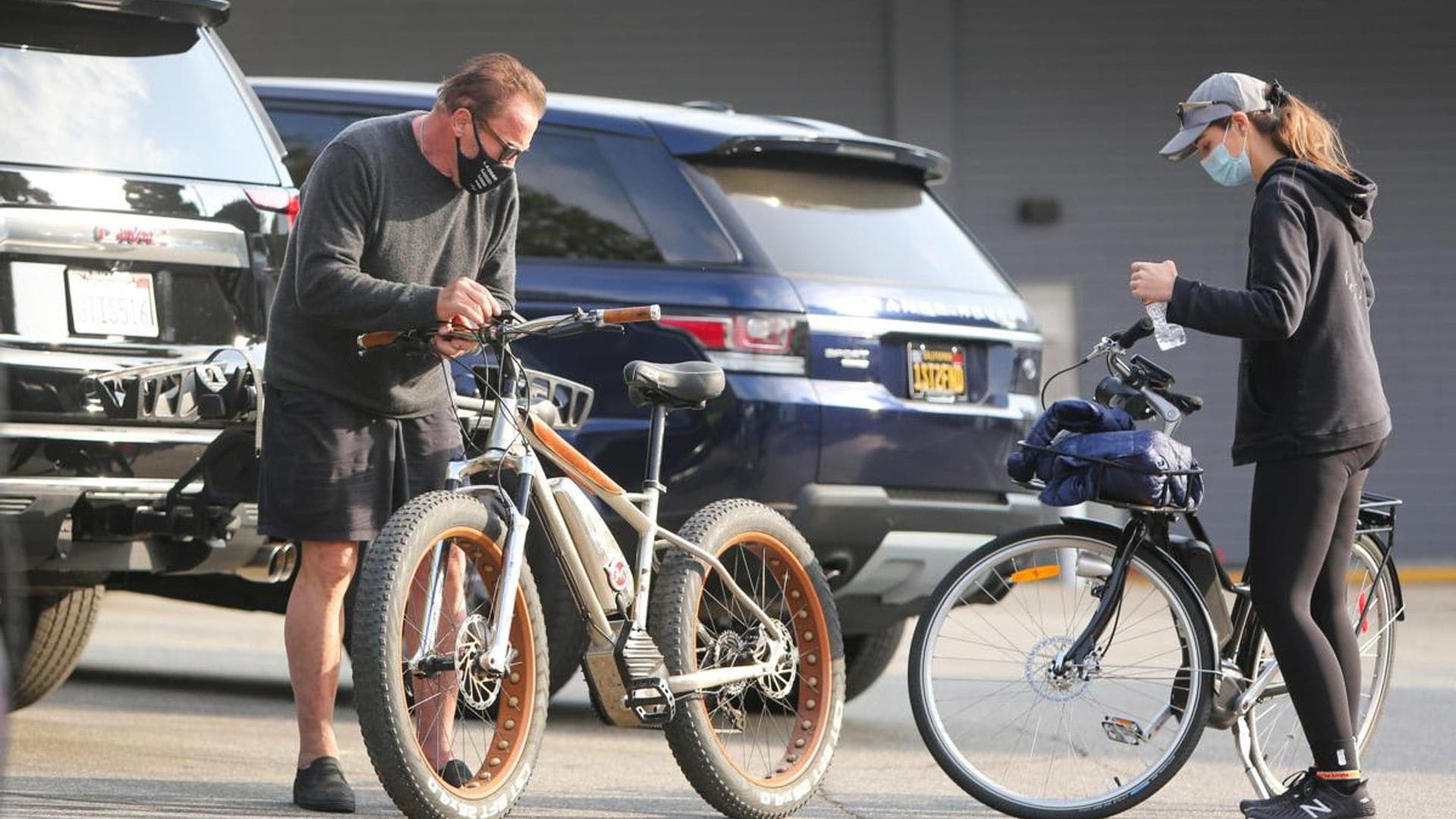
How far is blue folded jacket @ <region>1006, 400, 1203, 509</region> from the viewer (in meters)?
5.26

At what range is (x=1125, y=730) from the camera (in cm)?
537

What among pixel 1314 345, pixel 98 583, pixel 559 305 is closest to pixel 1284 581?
pixel 1314 345

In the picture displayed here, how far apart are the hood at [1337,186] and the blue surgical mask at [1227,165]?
8 cm

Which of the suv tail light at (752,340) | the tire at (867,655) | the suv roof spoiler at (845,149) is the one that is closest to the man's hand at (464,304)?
the suv tail light at (752,340)

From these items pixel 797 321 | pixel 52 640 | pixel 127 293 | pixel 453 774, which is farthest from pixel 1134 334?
pixel 52 640

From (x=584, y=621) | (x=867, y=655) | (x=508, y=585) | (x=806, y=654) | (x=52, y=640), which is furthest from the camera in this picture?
(x=867, y=655)

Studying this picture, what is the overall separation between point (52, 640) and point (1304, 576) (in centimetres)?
389

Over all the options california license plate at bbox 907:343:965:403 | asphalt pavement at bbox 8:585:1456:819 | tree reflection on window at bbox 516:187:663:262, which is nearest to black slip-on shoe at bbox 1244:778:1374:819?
asphalt pavement at bbox 8:585:1456:819

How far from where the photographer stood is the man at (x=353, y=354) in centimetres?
518

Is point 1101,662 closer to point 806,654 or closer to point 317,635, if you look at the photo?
point 806,654

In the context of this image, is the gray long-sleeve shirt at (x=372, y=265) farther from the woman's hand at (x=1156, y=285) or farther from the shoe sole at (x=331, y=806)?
the woman's hand at (x=1156, y=285)

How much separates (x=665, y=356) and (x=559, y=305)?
0.48 metres

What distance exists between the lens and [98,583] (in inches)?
244

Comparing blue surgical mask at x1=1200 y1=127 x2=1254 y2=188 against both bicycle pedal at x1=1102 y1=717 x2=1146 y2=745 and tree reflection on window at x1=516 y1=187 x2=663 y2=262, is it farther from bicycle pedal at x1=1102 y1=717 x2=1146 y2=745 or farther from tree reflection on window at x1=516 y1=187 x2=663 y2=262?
tree reflection on window at x1=516 y1=187 x2=663 y2=262
